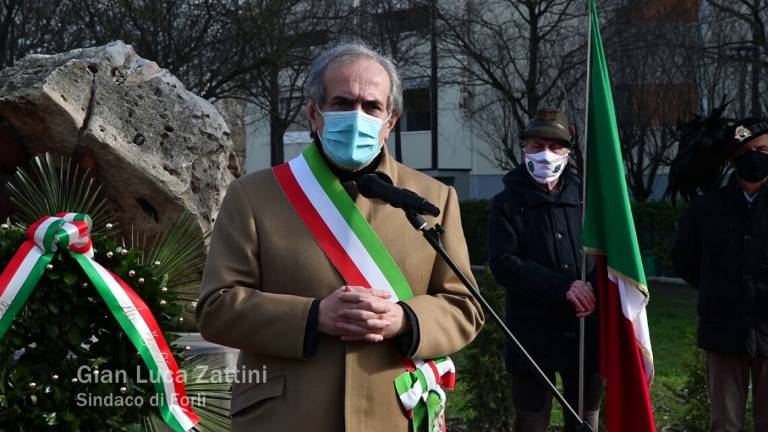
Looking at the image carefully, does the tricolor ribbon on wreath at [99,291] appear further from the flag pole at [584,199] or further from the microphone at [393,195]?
the microphone at [393,195]

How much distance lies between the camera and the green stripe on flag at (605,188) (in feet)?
14.6

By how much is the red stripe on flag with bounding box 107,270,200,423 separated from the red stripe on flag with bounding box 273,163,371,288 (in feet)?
5.57

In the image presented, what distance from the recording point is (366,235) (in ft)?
9.98

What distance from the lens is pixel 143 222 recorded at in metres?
6.63

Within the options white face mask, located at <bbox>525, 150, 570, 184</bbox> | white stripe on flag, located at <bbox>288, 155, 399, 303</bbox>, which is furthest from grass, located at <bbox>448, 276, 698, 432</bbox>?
white stripe on flag, located at <bbox>288, 155, 399, 303</bbox>

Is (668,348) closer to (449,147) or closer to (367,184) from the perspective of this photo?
(367,184)

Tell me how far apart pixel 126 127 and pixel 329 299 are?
4035mm

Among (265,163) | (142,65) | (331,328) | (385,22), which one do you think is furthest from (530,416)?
(265,163)

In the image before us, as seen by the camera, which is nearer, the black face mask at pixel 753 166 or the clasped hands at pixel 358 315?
the clasped hands at pixel 358 315

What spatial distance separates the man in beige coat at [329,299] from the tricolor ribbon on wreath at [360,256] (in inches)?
1.0

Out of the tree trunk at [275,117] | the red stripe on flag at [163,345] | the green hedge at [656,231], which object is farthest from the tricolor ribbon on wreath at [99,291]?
the green hedge at [656,231]

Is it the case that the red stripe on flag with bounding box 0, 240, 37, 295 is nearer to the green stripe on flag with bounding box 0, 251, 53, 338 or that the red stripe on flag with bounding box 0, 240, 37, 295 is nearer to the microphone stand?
the green stripe on flag with bounding box 0, 251, 53, 338

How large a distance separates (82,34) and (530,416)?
11518mm

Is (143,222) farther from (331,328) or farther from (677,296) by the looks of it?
(677,296)
